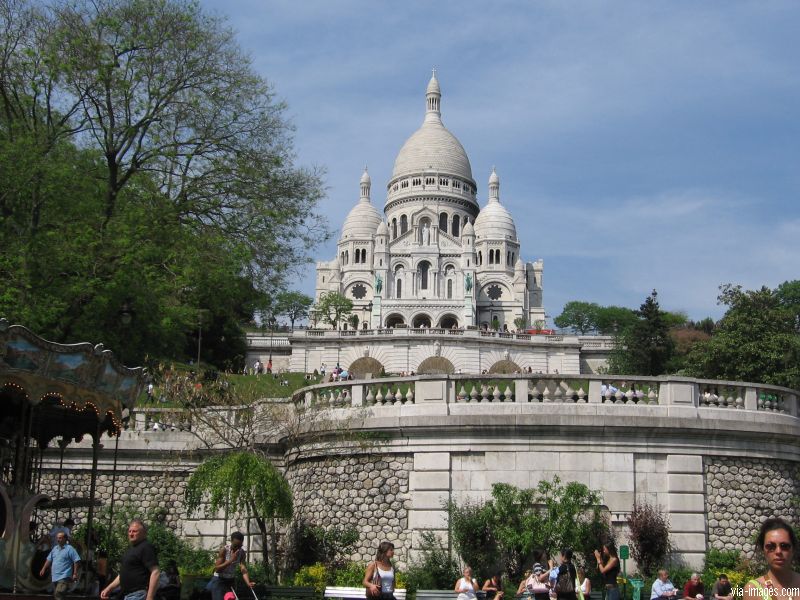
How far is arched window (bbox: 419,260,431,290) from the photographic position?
469ft

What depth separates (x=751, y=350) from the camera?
5059 centimetres

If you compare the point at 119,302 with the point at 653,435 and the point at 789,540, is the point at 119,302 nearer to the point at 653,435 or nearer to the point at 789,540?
the point at 653,435

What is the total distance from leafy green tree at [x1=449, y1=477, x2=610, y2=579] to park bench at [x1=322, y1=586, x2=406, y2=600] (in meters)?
2.13

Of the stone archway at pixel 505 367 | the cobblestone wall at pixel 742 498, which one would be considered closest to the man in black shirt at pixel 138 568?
the cobblestone wall at pixel 742 498

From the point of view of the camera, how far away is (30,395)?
621 inches

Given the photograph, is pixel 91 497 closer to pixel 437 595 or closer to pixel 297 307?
pixel 437 595

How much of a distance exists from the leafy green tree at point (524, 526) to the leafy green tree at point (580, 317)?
12244 centimetres

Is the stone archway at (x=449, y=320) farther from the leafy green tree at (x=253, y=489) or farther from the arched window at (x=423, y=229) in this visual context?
the leafy green tree at (x=253, y=489)

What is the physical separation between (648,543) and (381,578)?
8.25 metres

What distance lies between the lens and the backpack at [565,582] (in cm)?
1559

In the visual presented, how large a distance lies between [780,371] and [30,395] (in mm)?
40868

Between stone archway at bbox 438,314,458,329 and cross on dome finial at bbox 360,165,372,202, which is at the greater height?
cross on dome finial at bbox 360,165,372,202

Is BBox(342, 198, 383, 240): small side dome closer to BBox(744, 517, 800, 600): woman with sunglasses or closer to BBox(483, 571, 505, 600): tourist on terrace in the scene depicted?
BBox(483, 571, 505, 600): tourist on terrace

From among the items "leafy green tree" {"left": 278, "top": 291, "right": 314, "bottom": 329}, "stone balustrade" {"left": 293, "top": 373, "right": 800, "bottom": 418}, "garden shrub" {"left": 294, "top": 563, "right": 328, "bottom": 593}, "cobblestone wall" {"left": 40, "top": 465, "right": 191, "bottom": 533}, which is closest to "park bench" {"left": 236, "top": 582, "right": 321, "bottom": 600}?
"garden shrub" {"left": 294, "top": 563, "right": 328, "bottom": 593}
